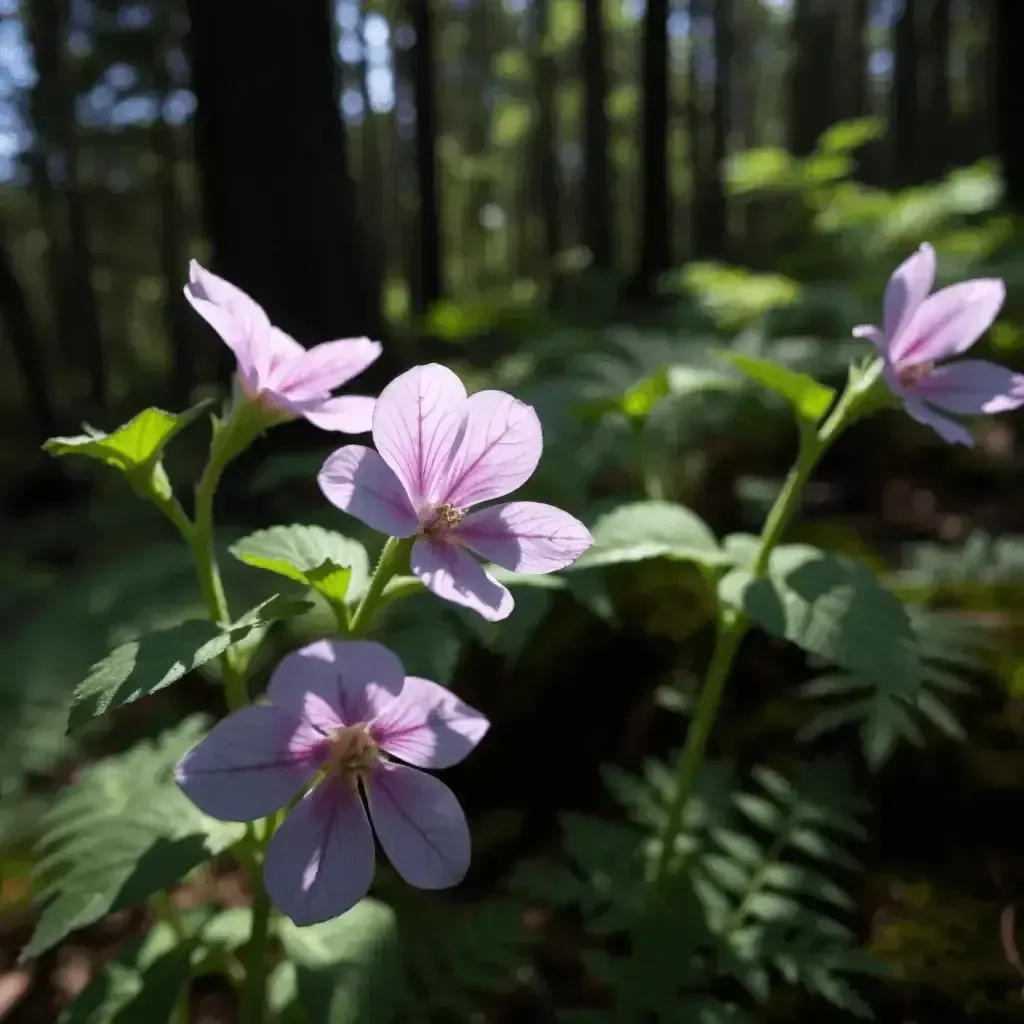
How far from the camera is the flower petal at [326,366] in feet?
4.01

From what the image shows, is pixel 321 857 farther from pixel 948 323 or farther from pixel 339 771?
pixel 948 323

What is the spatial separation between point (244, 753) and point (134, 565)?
5.80 ft

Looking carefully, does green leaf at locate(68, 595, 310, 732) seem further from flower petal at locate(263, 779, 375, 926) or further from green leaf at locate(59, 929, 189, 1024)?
green leaf at locate(59, 929, 189, 1024)

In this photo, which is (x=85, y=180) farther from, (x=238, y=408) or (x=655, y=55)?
(x=238, y=408)

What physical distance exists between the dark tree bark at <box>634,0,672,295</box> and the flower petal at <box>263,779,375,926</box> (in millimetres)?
6944

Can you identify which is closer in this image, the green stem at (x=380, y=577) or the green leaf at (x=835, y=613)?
the green stem at (x=380, y=577)

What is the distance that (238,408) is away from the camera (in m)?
1.22

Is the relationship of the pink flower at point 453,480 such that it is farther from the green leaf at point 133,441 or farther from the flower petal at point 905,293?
the flower petal at point 905,293

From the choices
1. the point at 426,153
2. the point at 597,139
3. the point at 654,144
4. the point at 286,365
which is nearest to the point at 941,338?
the point at 286,365

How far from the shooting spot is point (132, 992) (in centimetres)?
132

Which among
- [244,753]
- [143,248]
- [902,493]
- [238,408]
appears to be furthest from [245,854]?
[143,248]

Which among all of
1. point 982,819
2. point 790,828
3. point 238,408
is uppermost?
point 238,408

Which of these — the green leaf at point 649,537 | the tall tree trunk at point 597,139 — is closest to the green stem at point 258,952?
the green leaf at point 649,537

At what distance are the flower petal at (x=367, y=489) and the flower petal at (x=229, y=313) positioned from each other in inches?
11.5
